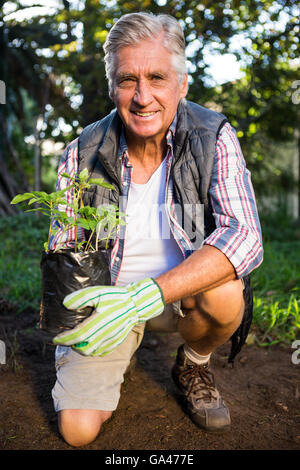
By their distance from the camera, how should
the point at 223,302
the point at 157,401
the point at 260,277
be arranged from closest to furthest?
the point at 223,302
the point at 157,401
the point at 260,277

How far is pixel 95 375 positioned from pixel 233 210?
2.91ft

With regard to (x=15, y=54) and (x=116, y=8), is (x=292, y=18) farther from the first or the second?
(x=15, y=54)

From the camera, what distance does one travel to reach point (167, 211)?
1.83 m

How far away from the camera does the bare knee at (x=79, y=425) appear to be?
1.54 metres

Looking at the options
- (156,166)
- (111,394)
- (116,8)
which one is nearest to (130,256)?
(156,166)

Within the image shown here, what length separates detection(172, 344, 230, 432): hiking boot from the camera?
1644mm

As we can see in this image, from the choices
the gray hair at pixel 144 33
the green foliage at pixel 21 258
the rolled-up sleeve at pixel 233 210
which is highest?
the gray hair at pixel 144 33

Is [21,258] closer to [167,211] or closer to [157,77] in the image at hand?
[167,211]

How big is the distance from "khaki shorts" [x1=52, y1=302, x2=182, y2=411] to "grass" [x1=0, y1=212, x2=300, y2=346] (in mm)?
853

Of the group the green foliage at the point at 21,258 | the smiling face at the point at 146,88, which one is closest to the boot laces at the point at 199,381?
the smiling face at the point at 146,88

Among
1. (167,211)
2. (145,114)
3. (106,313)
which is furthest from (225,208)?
(106,313)

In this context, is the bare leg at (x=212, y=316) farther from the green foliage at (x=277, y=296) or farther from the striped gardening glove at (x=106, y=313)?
the green foliage at (x=277, y=296)

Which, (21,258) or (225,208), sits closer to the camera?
(225,208)
